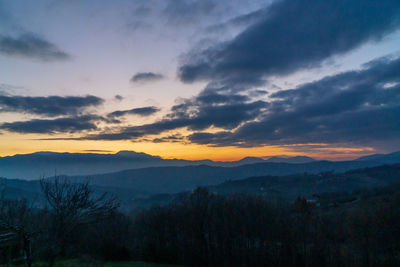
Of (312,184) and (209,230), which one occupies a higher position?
(209,230)

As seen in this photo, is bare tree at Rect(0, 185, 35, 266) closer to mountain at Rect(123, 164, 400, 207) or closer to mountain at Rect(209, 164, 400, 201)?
mountain at Rect(123, 164, 400, 207)

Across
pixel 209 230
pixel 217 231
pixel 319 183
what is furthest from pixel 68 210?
pixel 319 183

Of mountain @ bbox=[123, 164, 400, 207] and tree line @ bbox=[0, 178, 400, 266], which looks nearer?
tree line @ bbox=[0, 178, 400, 266]

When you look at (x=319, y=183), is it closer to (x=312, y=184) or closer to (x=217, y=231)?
(x=312, y=184)

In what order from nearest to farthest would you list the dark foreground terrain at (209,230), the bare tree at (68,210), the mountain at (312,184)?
the bare tree at (68,210) < the dark foreground terrain at (209,230) < the mountain at (312,184)

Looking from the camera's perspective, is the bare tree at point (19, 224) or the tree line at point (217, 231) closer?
the bare tree at point (19, 224)

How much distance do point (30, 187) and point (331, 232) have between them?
433 feet

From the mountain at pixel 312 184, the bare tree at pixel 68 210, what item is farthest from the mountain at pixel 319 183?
the bare tree at pixel 68 210

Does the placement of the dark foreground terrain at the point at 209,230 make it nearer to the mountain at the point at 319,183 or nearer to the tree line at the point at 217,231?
the tree line at the point at 217,231

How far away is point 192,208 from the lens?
26516mm

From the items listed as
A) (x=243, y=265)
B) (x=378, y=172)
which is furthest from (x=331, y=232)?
(x=378, y=172)

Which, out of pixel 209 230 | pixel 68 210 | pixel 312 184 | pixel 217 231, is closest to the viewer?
pixel 68 210

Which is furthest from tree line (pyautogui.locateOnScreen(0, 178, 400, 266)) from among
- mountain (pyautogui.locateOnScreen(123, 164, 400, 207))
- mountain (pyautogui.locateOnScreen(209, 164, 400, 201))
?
mountain (pyautogui.locateOnScreen(209, 164, 400, 201))

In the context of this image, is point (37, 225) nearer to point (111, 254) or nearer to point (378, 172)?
point (111, 254)
